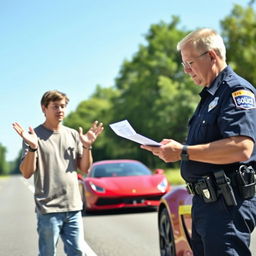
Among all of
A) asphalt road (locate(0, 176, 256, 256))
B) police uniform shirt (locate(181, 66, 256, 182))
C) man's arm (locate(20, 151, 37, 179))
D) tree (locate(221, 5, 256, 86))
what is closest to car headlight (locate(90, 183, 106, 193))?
asphalt road (locate(0, 176, 256, 256))

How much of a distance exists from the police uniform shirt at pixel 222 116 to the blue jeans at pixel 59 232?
159 centimetres

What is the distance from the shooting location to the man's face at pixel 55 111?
450 centimetres

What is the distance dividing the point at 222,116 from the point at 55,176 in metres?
1.97

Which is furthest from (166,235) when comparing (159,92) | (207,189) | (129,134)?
(159,92)

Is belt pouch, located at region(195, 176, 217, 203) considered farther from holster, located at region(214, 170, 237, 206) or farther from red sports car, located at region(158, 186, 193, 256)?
red sports car, located at region(158, 186, 193, 256)

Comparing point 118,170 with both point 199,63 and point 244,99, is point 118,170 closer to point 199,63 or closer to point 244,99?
point 199,63

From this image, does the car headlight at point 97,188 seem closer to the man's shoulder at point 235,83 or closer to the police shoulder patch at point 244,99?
the man's shoulder at point 235,83

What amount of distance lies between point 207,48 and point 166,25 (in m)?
56.8

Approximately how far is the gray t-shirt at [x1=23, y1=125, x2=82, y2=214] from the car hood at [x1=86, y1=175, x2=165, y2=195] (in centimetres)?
757

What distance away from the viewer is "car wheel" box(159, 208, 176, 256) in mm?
5699

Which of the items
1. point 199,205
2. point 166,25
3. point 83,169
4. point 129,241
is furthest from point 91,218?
point 166,25

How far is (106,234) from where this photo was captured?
903 centimetres

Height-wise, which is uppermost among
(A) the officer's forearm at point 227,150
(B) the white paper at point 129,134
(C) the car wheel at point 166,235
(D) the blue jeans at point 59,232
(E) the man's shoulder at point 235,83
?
(E) the man's shoulder at point 235,83

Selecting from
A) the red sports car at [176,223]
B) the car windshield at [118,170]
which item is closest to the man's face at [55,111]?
the red sports car at [176,223]
